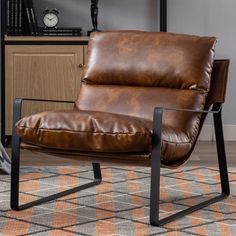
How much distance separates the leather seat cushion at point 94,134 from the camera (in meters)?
2.75

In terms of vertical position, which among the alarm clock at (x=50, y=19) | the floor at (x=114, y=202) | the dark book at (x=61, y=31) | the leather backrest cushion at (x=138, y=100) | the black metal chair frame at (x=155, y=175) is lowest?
the floor at (x=114, y=202)

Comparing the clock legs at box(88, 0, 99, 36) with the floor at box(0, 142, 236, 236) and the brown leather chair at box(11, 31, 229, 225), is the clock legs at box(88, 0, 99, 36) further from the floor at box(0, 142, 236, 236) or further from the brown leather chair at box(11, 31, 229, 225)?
the brown leather chair at box(11, 31, 229, 225)

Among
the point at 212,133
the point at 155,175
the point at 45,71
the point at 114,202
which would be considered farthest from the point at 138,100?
the point at 212,133

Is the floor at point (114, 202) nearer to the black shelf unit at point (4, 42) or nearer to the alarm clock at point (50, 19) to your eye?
the black shelf unit at point (4, 42)

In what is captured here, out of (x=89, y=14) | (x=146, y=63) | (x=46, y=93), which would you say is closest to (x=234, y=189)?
(x=146, y=63)

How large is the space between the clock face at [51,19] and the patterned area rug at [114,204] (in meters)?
1.28

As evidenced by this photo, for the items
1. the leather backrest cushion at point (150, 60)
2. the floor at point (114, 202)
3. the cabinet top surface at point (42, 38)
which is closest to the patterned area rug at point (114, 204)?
the floor at point (114, 202)

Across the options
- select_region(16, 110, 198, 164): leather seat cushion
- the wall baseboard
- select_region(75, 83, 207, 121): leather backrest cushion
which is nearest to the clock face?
the wall baseboard

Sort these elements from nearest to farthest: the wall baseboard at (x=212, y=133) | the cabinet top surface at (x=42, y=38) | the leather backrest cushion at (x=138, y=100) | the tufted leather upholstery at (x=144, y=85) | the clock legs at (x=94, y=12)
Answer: the tufted leather upholstery at (x=144, y=85)
the leather backrest cushion at (x=138, y=100)
the cabinet top surface at (x=42, y=38)
the clock legs at (x=94, y=12)
the wall baseboard at (x=212, y=133)

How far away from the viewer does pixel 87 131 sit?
9.18ft

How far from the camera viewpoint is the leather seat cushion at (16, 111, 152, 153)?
108 inches

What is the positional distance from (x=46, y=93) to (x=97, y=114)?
1.95 m

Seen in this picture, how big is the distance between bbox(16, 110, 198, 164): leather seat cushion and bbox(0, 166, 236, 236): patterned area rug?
0.28 metres

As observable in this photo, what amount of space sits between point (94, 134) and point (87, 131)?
0.03 m
